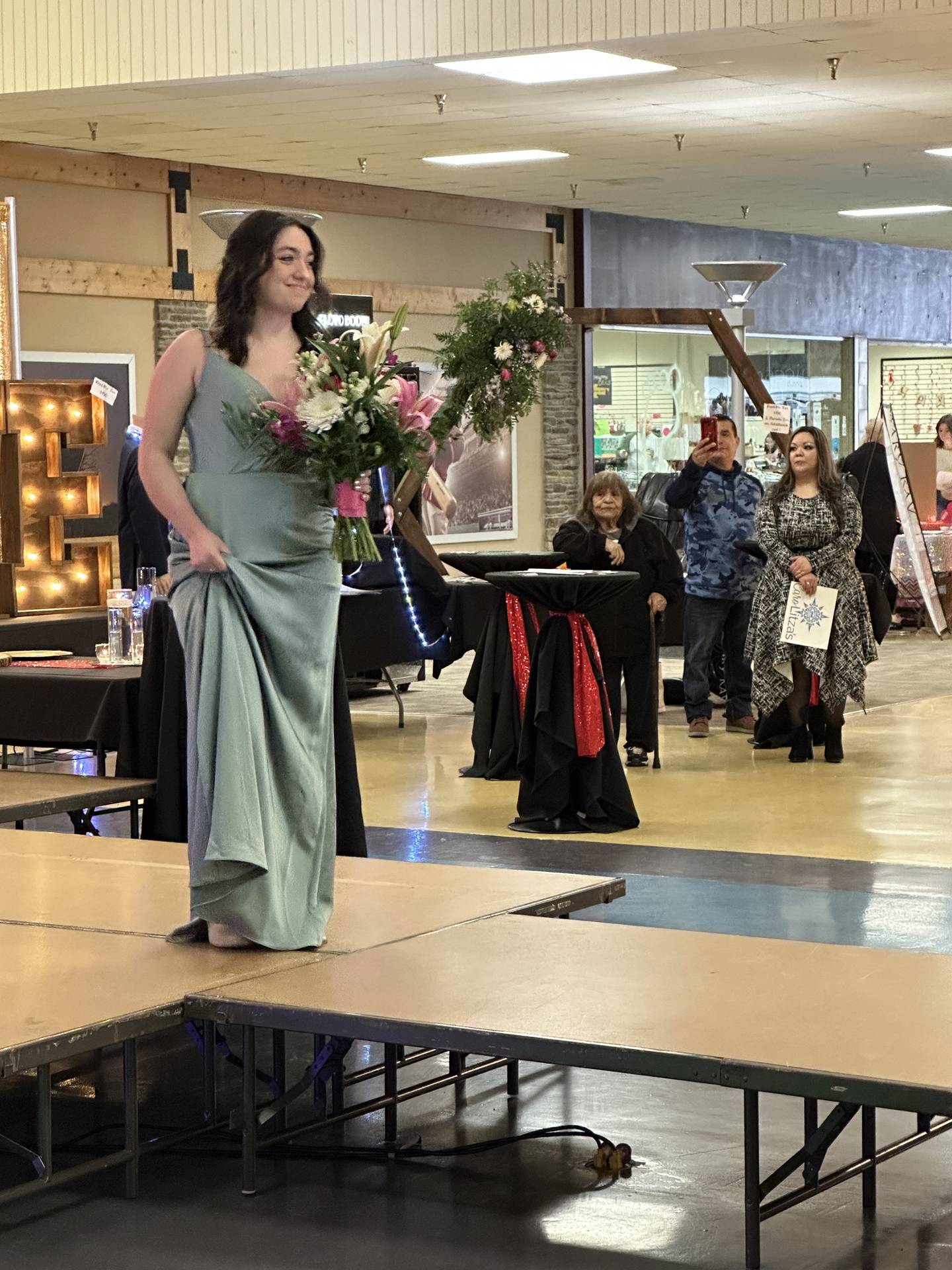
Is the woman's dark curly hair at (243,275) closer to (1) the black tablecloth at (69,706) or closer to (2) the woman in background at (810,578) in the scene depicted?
(1) the black tablecloth at (69,706)

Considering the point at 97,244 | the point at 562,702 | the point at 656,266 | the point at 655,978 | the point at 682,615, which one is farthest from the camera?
the point at 656,266

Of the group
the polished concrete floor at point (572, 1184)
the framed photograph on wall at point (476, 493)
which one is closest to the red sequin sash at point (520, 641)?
the polished concrete floor at point (572, 1184)

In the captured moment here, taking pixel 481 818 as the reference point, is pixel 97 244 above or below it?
above

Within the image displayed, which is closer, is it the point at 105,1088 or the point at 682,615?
the point at 105,1088

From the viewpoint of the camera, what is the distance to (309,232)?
423 cm

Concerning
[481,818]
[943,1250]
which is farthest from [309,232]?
[481,818]

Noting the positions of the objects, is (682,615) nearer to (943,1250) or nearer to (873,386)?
(943,1250)

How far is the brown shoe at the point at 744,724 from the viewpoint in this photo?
10.6 meters

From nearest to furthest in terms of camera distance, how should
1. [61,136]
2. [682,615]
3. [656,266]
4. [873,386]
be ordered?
[682,615], [61,136], [656,266], [873,386]

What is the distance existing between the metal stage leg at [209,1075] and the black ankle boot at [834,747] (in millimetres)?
5680

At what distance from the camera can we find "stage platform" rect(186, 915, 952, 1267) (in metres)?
3.36

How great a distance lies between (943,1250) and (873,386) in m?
21.0

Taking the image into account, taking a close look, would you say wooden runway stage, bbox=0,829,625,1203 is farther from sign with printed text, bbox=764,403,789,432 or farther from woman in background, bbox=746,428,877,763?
sign with printed text, bbox=764,403,789,432

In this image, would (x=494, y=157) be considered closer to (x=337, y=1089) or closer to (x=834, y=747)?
(x=834, y=747)
